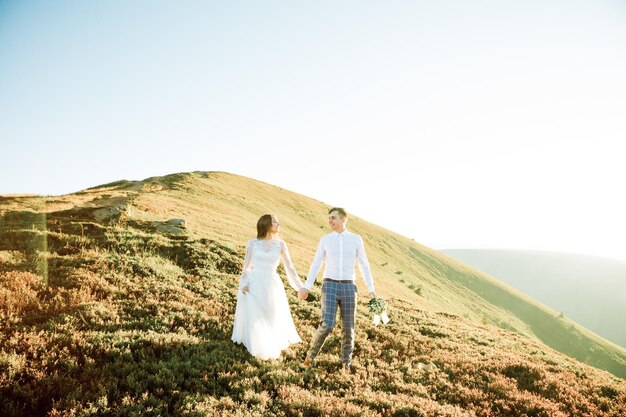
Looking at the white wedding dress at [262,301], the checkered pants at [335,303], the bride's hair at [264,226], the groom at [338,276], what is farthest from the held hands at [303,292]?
the bride's hair at [264,226]

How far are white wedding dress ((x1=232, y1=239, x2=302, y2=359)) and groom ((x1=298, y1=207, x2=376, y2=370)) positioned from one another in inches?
37.8

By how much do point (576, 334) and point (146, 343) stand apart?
228 feet

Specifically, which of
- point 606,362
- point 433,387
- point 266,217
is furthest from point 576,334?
point 266,217

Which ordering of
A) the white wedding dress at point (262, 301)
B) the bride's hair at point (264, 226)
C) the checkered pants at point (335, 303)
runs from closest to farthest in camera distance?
the checkered pants at point (335, 303) → the white wedding dress at point (262, 301) → the bride's hair at point (264, 226)

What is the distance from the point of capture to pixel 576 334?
55.8m

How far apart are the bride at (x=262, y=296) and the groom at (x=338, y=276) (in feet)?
3.12

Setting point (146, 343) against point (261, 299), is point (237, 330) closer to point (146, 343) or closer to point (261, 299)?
point (261, 299)

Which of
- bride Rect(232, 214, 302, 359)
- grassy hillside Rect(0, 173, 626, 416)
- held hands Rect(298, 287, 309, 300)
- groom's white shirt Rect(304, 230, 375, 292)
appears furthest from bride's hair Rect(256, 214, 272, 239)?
grassy hillside Rect(0, 173, 626, 416)

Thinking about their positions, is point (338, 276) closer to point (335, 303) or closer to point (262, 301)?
point (335, 303)

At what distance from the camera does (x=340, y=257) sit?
752 cm

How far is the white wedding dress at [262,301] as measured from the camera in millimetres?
8209

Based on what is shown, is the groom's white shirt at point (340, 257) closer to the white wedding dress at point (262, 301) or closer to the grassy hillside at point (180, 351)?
the white wedding dress at point (262, 301)

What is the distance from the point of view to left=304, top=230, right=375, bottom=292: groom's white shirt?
7.48 metres

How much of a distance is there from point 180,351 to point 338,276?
398 cm
